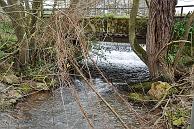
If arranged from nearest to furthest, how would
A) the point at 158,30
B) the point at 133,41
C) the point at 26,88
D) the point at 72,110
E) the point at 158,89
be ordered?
the point at 72,110
the point at 26,88
the point at 158,89
the point at 158,30
the point at 133,41

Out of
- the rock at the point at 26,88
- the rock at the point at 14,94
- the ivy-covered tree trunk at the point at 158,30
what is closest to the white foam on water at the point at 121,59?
the ivy-covered tree trunk at the point at 158,30

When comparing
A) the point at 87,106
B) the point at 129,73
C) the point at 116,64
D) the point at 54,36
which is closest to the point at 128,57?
the point at 116,64

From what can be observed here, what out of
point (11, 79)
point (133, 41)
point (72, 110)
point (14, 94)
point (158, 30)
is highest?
point (158, 30)

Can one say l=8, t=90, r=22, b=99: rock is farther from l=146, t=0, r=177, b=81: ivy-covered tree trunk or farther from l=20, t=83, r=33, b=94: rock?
l=146, t=0, r=177, b=81: ivy-covered tree trunk

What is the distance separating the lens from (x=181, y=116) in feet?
26.4

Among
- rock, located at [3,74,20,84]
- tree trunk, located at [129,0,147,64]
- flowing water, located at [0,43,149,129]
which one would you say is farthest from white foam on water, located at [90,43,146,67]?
rock, located at [3,74,20,84]

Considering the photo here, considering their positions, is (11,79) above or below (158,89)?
above

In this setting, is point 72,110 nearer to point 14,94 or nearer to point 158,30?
point 14,94

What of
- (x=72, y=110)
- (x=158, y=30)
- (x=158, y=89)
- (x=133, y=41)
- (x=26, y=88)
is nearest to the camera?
(x=72, y=110)

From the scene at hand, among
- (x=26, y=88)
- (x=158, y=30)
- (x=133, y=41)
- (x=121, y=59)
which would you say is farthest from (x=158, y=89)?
(x=121, y=59)

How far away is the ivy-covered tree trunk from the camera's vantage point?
11742mm

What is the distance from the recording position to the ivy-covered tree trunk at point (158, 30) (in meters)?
11.7

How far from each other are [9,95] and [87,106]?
2.17 m

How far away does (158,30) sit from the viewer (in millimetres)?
11930
